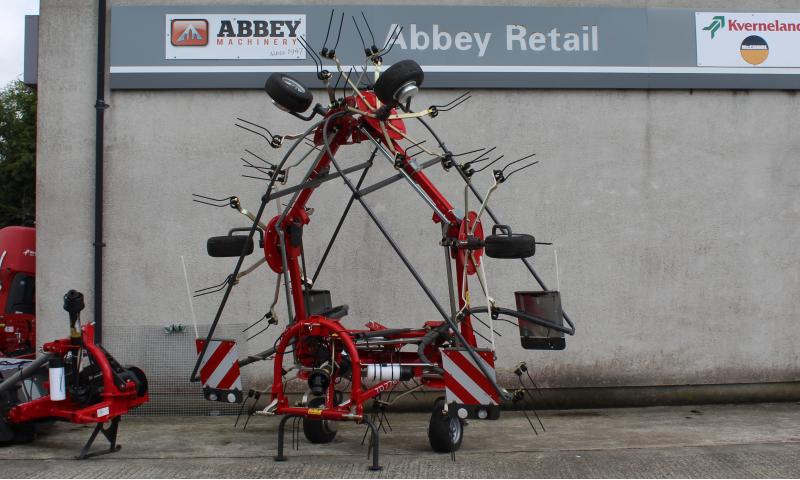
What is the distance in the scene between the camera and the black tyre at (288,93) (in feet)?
10.9

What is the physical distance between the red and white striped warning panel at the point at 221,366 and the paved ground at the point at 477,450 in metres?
0.43

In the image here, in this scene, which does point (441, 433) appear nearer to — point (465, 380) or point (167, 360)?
point (465, 380)

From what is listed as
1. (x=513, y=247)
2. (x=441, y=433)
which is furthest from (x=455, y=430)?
(x=513, y=247)

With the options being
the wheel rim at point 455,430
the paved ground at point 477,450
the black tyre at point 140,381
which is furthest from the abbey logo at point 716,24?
the black tyre at point 140,381

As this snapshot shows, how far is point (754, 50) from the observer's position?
5.18 m

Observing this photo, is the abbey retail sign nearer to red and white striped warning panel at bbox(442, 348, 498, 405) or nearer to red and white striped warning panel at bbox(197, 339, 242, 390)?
red and white striped warning panel at bbox(442, 348, 498, 405)

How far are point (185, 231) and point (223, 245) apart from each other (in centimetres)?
145

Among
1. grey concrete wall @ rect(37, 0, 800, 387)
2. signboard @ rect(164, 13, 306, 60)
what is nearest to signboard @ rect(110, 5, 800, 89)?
signboard @ rect(164, 13, 306, 60)

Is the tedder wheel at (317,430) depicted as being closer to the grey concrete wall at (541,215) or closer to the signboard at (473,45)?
the grey concrete wall at (541,215)

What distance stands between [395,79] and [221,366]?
2.08 metres

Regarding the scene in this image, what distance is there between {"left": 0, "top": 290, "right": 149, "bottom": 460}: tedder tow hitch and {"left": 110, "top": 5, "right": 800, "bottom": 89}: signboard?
7.80 ft

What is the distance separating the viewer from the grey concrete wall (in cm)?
497

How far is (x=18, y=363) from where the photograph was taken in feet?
14.0

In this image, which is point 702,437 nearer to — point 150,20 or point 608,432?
point 608,432
